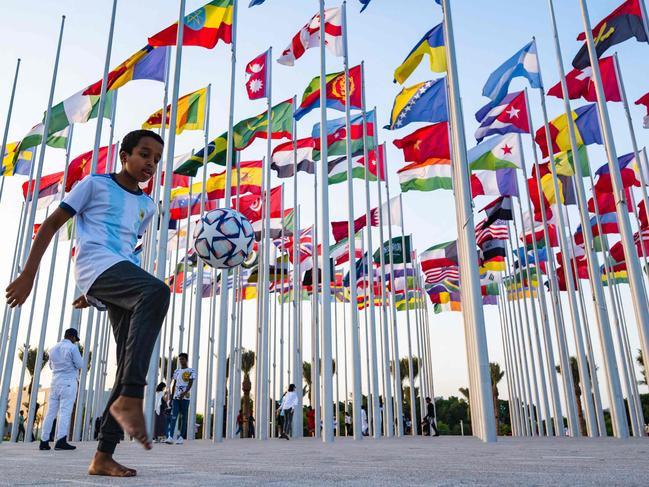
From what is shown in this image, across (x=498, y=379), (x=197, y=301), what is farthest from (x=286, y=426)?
(x=498, y=379)

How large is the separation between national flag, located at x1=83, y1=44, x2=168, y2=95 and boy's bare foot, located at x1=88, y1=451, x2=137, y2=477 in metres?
11.6

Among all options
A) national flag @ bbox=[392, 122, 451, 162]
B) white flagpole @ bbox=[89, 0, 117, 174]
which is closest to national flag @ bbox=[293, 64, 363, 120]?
national flag @ bbox=[392, 122, 451, 162]

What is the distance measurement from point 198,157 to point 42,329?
25.5 ft

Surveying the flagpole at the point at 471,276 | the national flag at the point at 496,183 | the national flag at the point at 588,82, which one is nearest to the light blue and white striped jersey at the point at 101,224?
the flagpole at the point at 471,276

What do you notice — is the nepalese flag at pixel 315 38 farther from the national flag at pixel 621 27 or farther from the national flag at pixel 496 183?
the national flag at pixel 496 183

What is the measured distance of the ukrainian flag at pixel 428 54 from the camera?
11.4 metres

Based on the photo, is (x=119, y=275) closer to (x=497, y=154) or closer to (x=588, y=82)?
(x=588, y=82)

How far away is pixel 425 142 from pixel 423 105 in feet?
6.28

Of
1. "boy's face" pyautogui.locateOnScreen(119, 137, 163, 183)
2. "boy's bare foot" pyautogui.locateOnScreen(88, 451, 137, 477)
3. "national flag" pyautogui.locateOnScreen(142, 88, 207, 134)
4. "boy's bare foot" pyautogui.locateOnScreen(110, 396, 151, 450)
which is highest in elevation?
"national flag" pyautogui.locateOnScreen(142, 88, 207, 134)

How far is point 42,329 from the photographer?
1784cm

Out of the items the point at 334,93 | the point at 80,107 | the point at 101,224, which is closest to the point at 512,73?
the point at 334,93

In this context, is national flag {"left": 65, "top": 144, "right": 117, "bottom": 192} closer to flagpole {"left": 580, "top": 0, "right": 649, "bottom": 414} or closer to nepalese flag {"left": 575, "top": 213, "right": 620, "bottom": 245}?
flagpole {"left": 580, "top": 0, "right": 649, "bottom": 414}

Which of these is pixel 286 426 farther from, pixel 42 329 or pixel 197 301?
pixel 42 329

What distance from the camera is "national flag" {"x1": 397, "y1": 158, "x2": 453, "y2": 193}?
56.7ft
